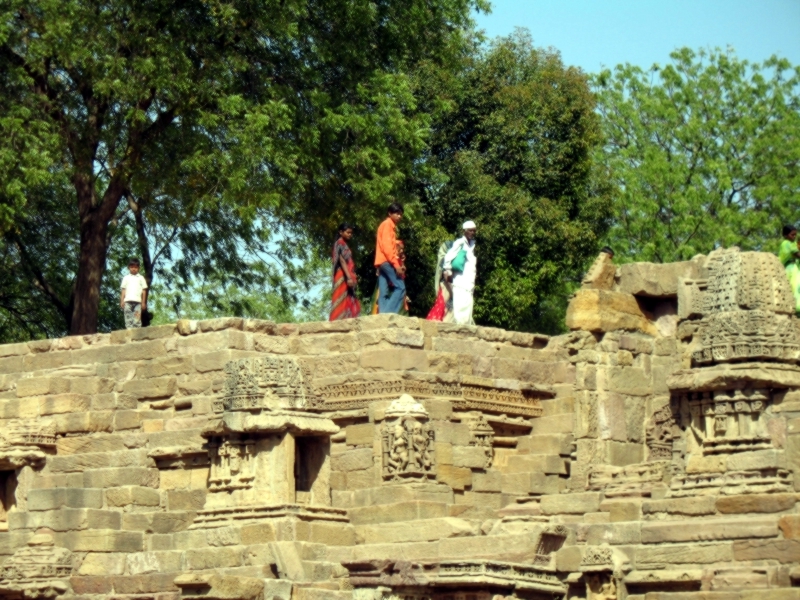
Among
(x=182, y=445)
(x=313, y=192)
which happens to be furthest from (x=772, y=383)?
(x=313, y=192)

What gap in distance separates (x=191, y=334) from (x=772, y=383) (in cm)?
687

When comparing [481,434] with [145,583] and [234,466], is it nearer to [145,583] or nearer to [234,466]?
[234,466]

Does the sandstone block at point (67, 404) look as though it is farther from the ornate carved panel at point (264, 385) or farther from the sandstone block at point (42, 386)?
the ornate carved panel at point (264, 385)

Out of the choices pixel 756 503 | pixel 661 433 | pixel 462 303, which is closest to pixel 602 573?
pixel 756 503

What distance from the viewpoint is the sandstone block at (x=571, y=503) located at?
83.5 ft

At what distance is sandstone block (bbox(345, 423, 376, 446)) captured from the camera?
26.2 meters

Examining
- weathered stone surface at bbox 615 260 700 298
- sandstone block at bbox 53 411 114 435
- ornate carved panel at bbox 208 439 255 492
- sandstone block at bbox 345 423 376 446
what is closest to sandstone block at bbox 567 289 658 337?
weathered stone surface at bbox 615 260 700 298

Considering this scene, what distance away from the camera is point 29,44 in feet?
109

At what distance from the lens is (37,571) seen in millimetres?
25609

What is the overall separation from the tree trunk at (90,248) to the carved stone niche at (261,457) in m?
8.75

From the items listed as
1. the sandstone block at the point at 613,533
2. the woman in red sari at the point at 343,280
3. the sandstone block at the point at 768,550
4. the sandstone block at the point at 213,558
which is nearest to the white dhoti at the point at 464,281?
the woman in red sari at the point at 343,280

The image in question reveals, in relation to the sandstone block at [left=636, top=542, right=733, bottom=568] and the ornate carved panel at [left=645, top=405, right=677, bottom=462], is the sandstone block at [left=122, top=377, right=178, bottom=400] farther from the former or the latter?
the sandstone block at [left=636, top=542, right=733, bottom=568]

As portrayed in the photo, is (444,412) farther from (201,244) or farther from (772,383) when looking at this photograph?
(201,244)

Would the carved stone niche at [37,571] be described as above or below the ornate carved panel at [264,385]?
below
